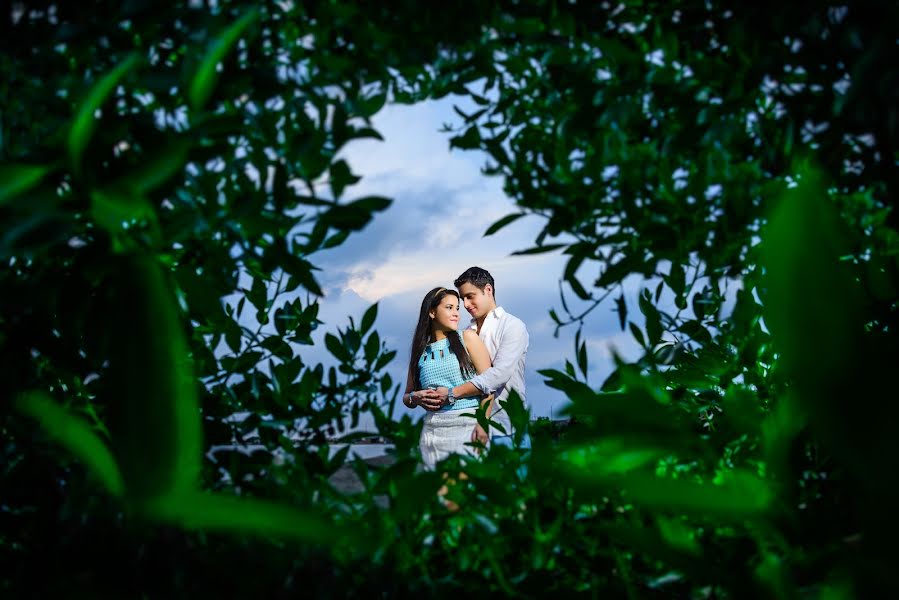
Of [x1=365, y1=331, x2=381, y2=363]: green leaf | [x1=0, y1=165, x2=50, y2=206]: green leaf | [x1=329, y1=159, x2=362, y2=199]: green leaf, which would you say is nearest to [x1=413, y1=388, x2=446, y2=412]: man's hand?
[x1=365, y1=331, x2=381, y2=363]: green leaf

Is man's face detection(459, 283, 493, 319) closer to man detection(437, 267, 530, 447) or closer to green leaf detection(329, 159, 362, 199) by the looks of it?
man detection(437, 267, 530, 447)

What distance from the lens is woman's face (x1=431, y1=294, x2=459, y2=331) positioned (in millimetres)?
5453

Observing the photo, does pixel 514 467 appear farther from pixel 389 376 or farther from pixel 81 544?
pixel 81 544

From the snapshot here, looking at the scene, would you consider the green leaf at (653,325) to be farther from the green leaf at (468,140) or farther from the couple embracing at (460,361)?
the couple embracing at (460,361)

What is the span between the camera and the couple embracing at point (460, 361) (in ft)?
16.2

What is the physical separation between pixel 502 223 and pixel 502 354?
12.1 feet

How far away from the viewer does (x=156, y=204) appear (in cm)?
122

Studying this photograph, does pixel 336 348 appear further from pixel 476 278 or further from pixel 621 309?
pixel 476 278

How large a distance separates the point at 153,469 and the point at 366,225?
650mm

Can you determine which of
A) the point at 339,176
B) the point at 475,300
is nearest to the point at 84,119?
the point at 339,176

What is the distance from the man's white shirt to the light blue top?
25cm

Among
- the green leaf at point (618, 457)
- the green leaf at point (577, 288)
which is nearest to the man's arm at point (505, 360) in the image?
the green leaf at point (577, 288)

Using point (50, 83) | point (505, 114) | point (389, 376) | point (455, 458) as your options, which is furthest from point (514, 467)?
point (50, 83)

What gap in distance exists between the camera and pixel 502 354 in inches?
200
